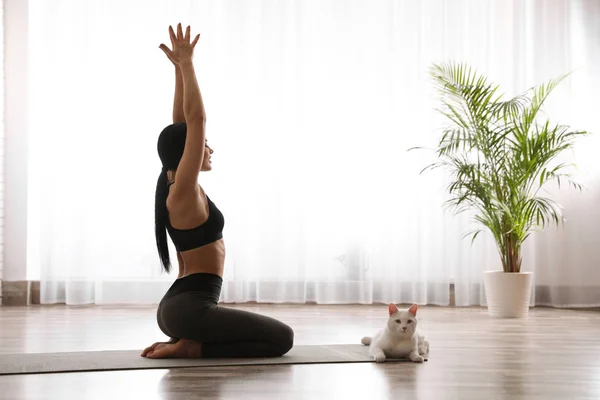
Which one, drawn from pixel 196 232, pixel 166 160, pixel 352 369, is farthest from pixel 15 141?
pixel 352 369

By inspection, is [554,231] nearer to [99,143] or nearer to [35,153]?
[99,143]

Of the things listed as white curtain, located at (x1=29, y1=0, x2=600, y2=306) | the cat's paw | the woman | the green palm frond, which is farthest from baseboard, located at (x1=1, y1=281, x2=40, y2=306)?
the cat's paw

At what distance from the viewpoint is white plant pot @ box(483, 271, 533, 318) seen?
5047 mm

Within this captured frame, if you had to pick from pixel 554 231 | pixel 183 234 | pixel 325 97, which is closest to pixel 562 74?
pixel 554 231

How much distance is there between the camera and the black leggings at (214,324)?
A: 2.91 metres

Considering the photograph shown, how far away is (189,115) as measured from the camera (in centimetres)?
279

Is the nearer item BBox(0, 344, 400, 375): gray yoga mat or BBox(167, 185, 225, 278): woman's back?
BBox(0, 344, 400, 375): gray yoga mat

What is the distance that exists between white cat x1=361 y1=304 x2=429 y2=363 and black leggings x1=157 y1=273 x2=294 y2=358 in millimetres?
371

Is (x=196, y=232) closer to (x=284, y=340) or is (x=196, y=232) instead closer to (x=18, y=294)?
(x=284, y=340)

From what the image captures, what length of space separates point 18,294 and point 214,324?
3.42 m

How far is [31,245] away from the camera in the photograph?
5910 millimetres

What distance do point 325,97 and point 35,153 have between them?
7.71 ft

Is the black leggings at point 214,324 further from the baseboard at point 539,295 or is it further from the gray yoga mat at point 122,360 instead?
the baseboard at point 539,295

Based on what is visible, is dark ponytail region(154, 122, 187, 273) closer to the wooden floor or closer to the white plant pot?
the wooden floor
